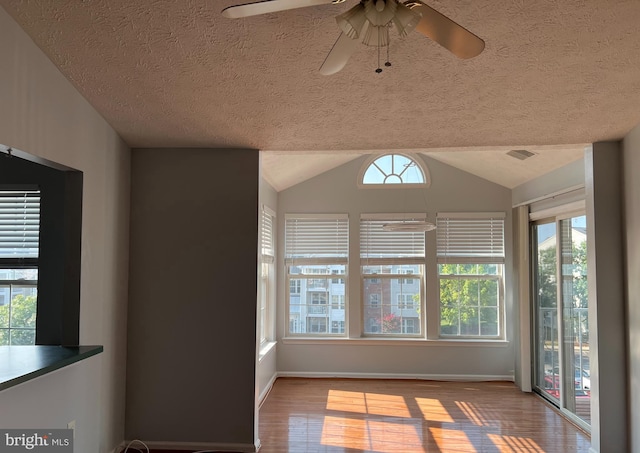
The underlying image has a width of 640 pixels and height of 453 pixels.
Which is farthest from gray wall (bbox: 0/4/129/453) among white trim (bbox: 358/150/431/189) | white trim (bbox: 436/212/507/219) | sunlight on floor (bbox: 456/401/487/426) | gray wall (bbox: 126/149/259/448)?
white trim (bbox: 436/212/507/219)

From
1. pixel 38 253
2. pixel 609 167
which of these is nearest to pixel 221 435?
pixel 38 253

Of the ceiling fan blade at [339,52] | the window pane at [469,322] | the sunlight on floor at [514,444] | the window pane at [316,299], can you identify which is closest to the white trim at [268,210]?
the window pane at [316,299]

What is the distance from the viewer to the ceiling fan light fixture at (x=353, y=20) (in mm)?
1806

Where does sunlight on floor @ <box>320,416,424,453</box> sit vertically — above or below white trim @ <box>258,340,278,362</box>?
below

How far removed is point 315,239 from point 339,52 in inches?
191

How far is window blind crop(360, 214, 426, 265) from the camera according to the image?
6742 mm

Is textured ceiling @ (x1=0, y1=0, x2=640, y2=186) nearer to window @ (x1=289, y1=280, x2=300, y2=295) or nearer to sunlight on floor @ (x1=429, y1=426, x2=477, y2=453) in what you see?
sunlight on floor @ (x1=429, y1=426, x2=477, y2=453)

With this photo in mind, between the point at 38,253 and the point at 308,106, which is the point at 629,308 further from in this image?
the point at 38,253

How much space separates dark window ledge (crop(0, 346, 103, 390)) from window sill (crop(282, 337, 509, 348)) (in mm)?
3701

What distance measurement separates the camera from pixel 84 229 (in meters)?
3.43

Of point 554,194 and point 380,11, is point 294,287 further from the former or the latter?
point 380,11

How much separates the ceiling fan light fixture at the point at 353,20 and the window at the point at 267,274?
4.18 meters

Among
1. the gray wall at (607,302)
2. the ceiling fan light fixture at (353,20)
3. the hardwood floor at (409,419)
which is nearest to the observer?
the ceiling fan light fixture at (353,20)

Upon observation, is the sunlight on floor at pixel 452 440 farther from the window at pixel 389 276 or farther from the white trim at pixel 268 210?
the white trim at pixel 268 210
